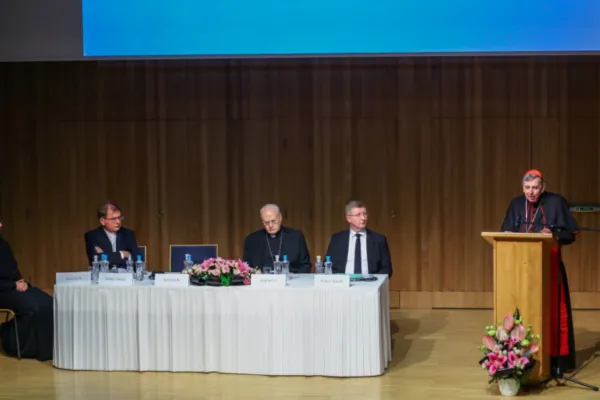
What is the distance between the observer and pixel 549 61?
28.7 feet

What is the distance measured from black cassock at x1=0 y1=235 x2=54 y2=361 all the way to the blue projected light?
2.50 m

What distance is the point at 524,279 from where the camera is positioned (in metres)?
5.54

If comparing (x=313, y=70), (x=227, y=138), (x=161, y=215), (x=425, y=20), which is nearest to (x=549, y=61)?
(x=425, y=20)

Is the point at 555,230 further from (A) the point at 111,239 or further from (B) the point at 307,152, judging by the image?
(B) the point at 307,152

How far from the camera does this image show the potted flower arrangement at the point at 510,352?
5.37 m

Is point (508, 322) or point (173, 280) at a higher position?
point (173, 280)

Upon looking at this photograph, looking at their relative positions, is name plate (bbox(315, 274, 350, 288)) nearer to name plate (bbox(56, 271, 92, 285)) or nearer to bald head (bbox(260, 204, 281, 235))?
bald head (bbox(260, 204, 281, 235))

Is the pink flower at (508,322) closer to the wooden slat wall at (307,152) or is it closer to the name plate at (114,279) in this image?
the name plate at (114,279)

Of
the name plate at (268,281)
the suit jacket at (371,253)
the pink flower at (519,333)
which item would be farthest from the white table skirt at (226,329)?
the pink flower at (519,333)

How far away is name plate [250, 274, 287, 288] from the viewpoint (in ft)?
19.6

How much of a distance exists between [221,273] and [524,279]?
6.44ft

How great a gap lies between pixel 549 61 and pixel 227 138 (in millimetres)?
3220

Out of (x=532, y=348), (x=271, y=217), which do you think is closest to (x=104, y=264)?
(x=271, y=217)

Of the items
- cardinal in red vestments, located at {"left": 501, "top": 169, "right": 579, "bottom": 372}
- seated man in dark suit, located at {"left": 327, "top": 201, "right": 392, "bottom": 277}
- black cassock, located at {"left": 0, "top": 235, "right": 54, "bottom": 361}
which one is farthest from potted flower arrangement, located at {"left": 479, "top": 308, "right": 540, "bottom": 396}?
black cassock, located at {"left": 0, "top": 235, "right": 54, "bottom": 361}
